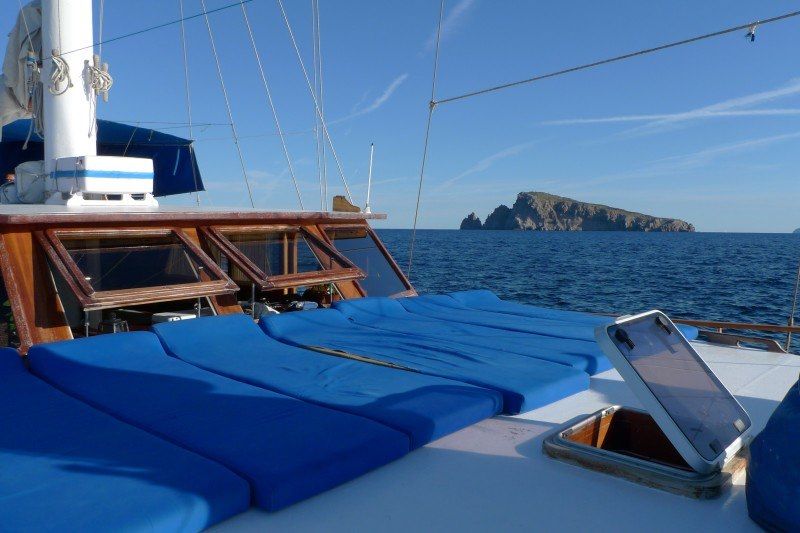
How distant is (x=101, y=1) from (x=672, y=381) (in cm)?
893

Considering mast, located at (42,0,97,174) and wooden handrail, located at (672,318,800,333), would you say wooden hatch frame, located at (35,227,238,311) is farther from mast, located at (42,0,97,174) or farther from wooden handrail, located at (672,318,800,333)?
wooden handrail, located at (672,318,800,333)

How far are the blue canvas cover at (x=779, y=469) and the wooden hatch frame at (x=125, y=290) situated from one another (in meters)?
4.56

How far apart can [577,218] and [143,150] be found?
16769 centimetres

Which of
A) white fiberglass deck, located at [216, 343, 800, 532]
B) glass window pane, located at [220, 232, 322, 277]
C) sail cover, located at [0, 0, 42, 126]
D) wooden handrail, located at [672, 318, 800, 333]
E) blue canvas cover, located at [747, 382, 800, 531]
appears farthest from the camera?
sail cover, located at [0, 0, 42, 126]

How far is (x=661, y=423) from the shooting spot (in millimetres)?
2814

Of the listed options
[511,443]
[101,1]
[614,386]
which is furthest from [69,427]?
[101,1]

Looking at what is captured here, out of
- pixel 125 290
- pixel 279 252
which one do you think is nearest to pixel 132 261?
pixel 125 290

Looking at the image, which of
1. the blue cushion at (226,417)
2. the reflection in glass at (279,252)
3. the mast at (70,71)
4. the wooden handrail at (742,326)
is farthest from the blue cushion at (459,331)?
the mast at (70,71)

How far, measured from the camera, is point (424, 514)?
8.75 feet

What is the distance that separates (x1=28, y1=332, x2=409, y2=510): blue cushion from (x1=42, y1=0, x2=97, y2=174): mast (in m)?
4.25

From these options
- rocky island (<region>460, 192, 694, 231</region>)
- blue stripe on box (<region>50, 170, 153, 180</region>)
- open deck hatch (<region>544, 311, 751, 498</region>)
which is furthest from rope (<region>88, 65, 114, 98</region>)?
rocky island (<region>460, 192, 694, 231</region>)

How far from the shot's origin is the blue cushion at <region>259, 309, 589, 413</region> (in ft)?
13.5

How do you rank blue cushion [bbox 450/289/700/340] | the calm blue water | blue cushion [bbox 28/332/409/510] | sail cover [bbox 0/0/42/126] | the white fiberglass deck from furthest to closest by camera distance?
the calm blue water, sail cover [bbox 0/0/42/126], blue cushion [bbox 450/289/700/340], blue cushion [bbox 28/332/409/510], the white fiberglass deck

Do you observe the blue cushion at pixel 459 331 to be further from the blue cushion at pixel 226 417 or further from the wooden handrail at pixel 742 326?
the blue cushion at pixel 226 417
